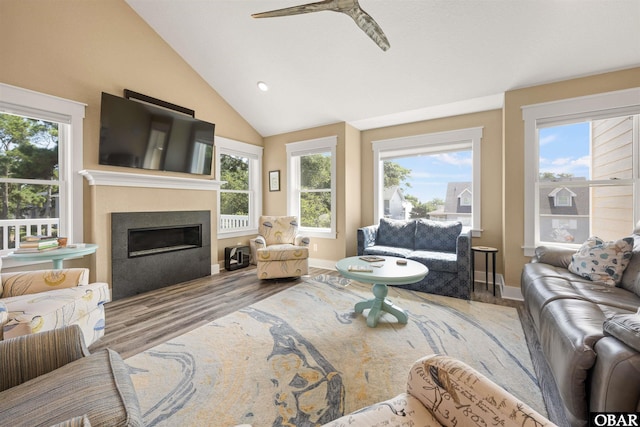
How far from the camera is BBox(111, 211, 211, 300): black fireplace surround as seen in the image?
3173mm

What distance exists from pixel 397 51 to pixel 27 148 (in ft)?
13.6

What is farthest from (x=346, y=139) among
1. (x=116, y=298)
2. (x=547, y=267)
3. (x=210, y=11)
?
(x=116, y=298)

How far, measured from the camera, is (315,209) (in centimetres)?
489

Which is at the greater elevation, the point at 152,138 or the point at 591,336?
the point at 152,138

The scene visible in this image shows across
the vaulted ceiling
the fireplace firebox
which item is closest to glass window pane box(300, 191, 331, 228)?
the vaulted ceiling

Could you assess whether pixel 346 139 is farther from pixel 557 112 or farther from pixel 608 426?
pixel 608 426

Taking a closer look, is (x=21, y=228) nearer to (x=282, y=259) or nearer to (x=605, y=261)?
(x=282, y=259)

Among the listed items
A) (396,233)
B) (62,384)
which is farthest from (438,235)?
(62,384)

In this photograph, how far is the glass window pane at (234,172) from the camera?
4652 mm

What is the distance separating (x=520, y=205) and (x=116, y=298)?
5002 millimetres

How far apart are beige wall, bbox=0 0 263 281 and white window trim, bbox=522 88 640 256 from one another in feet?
14.9

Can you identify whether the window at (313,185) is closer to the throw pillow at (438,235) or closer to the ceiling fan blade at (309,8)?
the throw pillow at (438,235)

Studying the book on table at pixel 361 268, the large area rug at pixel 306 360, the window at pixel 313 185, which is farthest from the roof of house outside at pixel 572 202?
the window at pixel 313 185

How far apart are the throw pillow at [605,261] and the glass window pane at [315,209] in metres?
3.30
